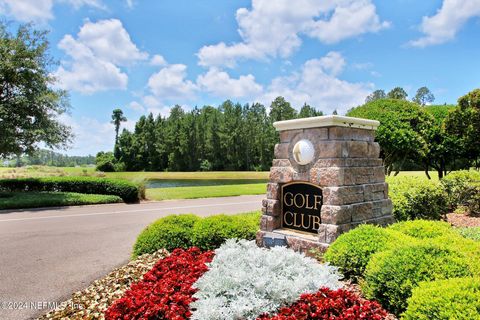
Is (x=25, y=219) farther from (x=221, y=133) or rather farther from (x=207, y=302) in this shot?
(x=221, y=133)

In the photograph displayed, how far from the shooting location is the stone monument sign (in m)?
5.41

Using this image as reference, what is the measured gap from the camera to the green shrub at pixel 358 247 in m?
4.26

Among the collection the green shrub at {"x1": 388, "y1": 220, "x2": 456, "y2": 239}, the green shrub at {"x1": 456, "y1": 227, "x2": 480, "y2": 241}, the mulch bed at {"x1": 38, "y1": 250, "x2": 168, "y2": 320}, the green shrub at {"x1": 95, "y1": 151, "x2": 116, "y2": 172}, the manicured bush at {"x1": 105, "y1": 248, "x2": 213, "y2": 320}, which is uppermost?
the green shrub at {"x1": 95, "y1": 151, "x2": 116, "y2": 172}

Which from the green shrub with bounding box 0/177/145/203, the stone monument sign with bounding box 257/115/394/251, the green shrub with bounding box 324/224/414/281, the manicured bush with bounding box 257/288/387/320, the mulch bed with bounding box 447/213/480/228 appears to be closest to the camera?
the manicured bush with bounding box 257/288/387/320

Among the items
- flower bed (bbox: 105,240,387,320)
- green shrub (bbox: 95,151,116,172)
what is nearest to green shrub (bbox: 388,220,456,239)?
flower bed (bbox: 105,240,387,320)

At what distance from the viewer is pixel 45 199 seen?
45.2 feet

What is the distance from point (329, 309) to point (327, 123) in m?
3.23

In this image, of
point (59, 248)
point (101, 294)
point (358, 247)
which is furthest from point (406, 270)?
point (59, 248)

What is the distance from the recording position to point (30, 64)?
52.9 feet

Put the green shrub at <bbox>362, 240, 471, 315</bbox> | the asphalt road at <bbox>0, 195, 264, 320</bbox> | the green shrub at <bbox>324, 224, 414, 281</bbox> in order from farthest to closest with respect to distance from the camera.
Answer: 1. the asphalt road at <bbox>0, 195, 264, 320</bbox>
2. the green shrub at <bbox>324, 224, 414, 281</bbox>
3. the green shrub at <bbox>362, 240, 471, 315</bbox>

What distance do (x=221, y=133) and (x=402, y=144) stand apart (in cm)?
4073

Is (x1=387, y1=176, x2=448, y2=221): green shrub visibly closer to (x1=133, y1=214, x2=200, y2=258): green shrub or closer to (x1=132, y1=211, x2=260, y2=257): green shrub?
(x1=132, y1=211, x2=260, y2=257): green shrub

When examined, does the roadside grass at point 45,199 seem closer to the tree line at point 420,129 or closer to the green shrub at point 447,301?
the green shrub at point 447,301

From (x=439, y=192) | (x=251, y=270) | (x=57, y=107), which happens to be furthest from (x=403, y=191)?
(x=57, y=107)
